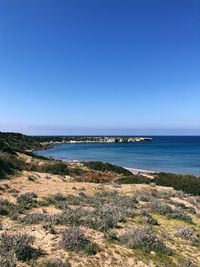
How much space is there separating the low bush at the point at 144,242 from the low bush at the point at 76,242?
129 centimetres

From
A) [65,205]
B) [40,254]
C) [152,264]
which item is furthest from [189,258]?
[65,205]

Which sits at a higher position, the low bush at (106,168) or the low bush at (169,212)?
the low bush at (169,212)

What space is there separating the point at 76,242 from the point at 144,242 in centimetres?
215

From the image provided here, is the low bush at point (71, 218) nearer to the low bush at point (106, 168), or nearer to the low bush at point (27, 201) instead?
the low bush at point (27, 201)

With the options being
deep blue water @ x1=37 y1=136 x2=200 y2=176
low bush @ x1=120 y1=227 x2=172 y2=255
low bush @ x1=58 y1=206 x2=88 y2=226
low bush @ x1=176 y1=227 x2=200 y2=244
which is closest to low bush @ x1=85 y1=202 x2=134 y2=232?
low bush @ x1=58 y1=206 x2=88 y2=226

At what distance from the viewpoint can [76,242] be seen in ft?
29.5

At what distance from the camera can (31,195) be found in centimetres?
1652

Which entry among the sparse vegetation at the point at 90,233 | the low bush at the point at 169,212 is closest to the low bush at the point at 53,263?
the sparse vegetation at the point at 90,233

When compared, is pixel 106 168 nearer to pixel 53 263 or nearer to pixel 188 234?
pixel 188 234

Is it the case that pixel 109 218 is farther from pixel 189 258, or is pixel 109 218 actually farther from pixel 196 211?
pixel 196 211

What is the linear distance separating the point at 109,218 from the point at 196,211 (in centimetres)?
753

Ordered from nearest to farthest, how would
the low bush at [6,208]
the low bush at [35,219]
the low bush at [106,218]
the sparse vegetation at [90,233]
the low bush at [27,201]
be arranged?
the sparse vegetation at [90,233] → the low bush at [106,218] → the low bush at [35,219] → the low bush at [6,208] → the low bush at [27,201]

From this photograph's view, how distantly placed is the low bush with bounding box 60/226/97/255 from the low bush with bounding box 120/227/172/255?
4.22ft

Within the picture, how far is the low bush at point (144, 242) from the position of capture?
9.44 m
